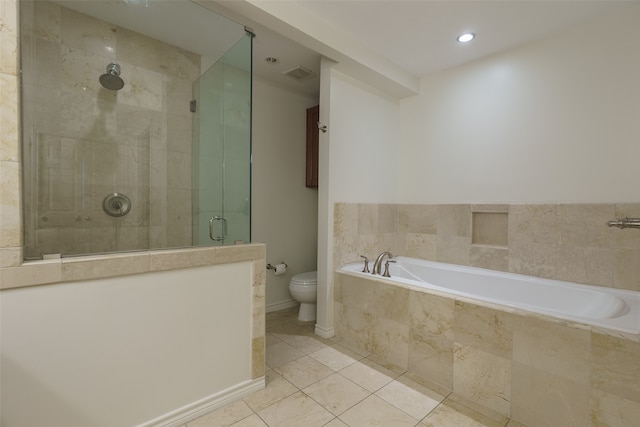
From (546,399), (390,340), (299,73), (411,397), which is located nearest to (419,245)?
(390,340)

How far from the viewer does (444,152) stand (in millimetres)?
2861

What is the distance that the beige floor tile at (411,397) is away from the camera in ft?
5.34

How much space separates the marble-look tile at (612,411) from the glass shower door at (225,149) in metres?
1.96

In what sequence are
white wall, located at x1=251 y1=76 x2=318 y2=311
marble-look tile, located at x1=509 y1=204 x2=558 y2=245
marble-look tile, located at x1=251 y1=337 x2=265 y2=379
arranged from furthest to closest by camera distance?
white wall, located at x1=251 y1=76 x2=318 y2=311
marble-look tile, located at x1=509 y1=204 x2=558 y2=245
marble-look tile, located at x1=251 y1=337 x2=265 y2=379

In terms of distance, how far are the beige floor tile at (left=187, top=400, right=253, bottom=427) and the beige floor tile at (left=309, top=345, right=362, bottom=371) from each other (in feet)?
2.23

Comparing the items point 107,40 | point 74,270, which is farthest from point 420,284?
point 107,40

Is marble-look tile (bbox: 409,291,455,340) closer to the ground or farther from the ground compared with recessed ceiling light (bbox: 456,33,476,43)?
closer to the ground

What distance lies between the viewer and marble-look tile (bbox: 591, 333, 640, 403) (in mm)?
1224

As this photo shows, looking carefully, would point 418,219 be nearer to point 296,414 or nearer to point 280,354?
point 280,354

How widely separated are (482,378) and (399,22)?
95.2 inches

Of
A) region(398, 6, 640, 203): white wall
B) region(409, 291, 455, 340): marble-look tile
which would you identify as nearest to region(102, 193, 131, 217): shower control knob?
region(398, 6, 640, 203): white wall

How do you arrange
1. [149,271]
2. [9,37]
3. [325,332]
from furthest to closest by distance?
[325,332]
[149,271]
[9,37]

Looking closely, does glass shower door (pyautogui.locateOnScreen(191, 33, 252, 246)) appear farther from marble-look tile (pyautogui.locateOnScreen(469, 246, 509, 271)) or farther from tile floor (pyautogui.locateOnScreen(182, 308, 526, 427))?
marble-look tile (pyautogui.locateOnScreen(469, 246, 509, 271))

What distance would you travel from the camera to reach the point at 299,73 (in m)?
2.91
